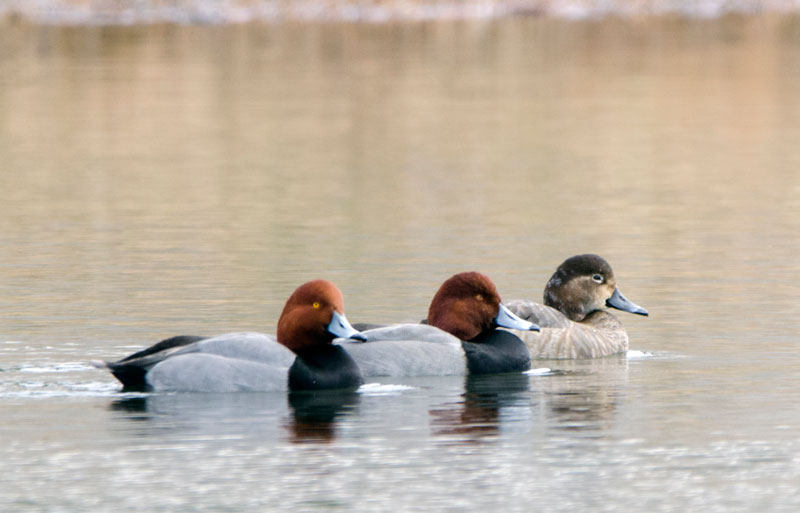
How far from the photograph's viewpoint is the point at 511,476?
9.30 metres

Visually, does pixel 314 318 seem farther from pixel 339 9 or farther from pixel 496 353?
pixel 339 9

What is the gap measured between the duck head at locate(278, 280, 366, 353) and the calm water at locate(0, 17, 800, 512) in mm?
413

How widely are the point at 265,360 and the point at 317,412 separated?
666mm

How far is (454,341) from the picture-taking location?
12.2m

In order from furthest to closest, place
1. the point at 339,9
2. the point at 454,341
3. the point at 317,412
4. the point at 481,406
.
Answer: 1. the point at 339,9
2. the point at 454,341
3. the point at 481,406
4. the point at 317,412

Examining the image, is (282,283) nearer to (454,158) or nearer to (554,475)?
(554,475)

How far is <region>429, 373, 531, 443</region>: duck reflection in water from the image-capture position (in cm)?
1034

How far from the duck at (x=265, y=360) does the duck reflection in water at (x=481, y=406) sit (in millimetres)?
749

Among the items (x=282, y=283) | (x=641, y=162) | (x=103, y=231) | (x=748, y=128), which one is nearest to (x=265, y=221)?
(x=103, y=231)

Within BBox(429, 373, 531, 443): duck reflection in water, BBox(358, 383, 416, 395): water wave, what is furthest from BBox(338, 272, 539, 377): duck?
BBox(358, 383, 416, 395): water wave

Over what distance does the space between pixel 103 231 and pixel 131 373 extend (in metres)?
8.09

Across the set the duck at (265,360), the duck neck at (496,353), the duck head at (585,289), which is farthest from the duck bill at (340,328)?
the duck head at (585,289)

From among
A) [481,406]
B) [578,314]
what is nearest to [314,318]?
[481,406]

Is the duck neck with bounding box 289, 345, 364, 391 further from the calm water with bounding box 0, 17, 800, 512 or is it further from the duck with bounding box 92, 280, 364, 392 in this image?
the calm water with bounding box 0, 17, 800, 512
